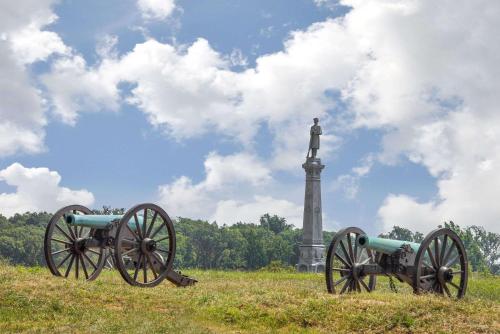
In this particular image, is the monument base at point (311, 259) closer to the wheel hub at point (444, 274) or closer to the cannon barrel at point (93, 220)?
the wheel hub at point (444, 274)

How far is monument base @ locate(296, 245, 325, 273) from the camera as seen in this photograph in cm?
3159

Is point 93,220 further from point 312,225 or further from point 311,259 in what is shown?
point 311,259

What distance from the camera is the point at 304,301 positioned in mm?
13008

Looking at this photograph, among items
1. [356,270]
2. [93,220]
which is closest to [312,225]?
[356,270]

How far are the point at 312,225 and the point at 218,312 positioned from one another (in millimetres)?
19787

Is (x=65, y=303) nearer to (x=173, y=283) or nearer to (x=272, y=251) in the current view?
(x=173, y=283)

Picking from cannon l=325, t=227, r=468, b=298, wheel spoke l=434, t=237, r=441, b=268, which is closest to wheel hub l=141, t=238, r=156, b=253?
cannon l=325, t=227, r=468, b=298

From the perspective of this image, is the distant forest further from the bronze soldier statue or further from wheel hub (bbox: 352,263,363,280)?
wheel hub (bbox: 352,263,363,280)

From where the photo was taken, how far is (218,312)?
12.3m

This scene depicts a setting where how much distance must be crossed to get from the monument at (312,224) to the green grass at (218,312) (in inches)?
693

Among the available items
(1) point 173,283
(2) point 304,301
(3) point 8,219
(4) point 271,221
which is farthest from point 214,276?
(4) point 271,221

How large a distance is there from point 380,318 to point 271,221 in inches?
3570

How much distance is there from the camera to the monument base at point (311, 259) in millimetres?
31594

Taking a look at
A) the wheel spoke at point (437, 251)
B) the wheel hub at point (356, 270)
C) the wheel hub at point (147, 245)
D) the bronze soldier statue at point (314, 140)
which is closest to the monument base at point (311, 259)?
the bronze soldier statue at point (314, 140)
